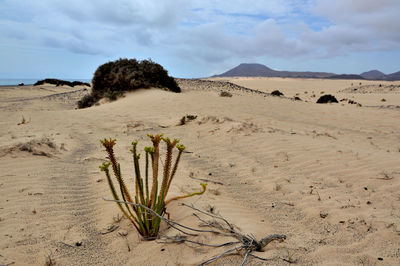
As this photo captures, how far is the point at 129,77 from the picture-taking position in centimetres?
1284

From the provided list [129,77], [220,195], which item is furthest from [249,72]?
[220,195]

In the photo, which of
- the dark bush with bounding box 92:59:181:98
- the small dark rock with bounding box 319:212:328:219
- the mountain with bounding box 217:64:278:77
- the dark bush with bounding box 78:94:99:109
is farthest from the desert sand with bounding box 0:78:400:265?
the mountain with bounding box 217:64:278:77

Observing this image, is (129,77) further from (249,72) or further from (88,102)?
(249,72)

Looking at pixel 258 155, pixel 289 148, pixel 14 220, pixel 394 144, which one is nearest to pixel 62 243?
pixel 14 220

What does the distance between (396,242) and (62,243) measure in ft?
8.90

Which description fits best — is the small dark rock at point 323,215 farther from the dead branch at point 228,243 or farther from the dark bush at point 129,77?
the dark bush at point 129,77

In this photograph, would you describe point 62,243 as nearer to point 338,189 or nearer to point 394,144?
point 338,189

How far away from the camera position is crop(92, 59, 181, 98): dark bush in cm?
1299

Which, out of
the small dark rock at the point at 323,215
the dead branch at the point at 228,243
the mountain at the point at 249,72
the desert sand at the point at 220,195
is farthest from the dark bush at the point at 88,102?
the mountain at the point at 249,72

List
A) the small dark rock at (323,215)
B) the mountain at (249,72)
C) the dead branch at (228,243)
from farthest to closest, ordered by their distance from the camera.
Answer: the mountain at (249,72) → the small dark rock at (323,215) → the dead branch at (228,243)

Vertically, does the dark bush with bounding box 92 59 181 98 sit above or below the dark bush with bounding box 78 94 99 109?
above

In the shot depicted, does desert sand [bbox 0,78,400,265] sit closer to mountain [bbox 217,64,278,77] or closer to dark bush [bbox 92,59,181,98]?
dark bush [bbox 92,59,181,98]

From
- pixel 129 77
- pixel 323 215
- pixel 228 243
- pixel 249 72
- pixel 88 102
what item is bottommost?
pixel 323 215

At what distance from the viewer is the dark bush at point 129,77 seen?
13.0 meters
